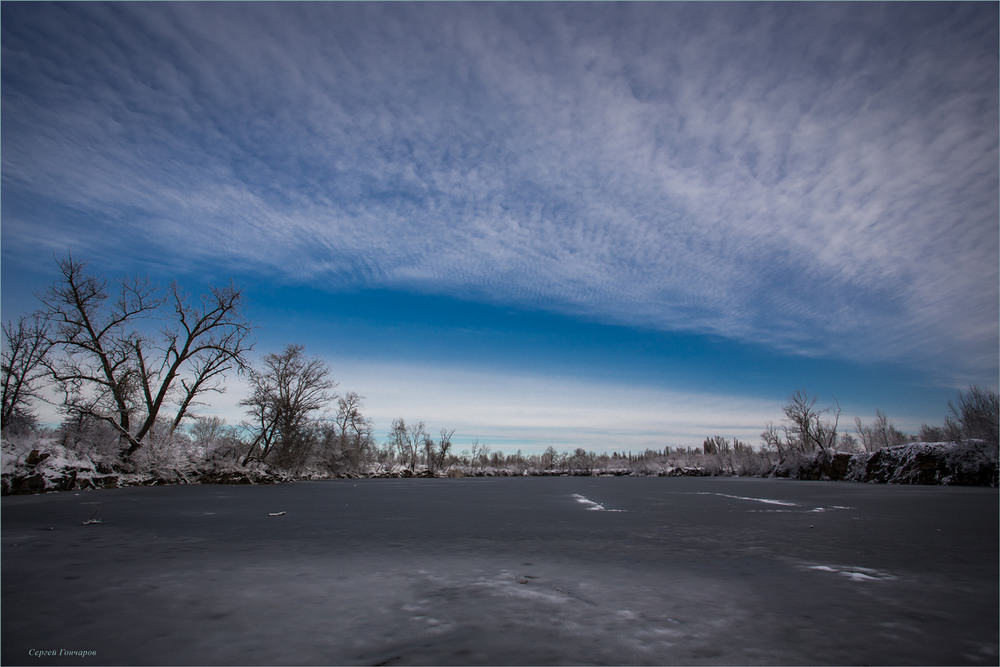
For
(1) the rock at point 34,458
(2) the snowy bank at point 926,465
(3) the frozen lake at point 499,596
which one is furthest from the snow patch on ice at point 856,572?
(2) the snowy bank at point 926,465

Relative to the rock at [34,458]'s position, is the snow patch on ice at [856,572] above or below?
above

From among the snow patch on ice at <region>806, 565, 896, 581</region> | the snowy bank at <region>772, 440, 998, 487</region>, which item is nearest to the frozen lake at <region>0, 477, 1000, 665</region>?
the snow patch on ice at <region>806, 565, 896, 581</region>

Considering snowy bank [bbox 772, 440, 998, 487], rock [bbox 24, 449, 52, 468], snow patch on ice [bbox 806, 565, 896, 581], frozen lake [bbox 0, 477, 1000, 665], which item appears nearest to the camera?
frozen lake [bbox 0, 477, 1000, 665]

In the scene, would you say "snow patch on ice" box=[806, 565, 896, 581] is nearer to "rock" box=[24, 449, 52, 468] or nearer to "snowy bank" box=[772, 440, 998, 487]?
"rock" box=[24, 449, 52, 468]

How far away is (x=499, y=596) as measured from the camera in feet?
10.2

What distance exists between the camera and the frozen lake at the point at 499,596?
2176 mm

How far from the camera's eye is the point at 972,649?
220 centimetres

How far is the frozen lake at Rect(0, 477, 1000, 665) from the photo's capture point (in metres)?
2.18

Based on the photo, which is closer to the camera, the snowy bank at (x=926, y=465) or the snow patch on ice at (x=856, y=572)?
the snow patch on ice at (x=856, y=572)

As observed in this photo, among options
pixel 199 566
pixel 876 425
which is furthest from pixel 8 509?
pixel 876 425

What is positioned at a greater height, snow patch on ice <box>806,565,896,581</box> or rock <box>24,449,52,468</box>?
snow patch on ice <box>806,565,896,581</box>

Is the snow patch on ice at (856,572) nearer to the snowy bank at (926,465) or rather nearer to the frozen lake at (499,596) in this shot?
the frozen lake at (499,596)

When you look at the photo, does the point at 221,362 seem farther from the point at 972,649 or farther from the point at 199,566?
the point at 972,649

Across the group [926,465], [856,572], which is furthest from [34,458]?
[926,465]
